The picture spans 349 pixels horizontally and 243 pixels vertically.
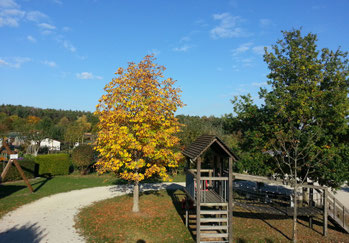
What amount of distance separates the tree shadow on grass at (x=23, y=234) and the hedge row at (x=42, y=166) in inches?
489

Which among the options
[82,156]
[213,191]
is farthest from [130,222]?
[82,156]

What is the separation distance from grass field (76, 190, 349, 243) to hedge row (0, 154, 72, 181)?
1097 centimetres

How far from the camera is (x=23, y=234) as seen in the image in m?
9.66

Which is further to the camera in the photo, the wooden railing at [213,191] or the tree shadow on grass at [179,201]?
the tree shadow on grass at [179,201]

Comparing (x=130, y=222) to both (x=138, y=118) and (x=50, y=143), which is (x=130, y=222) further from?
(x=50, y=143)

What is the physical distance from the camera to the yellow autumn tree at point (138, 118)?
→ 11.0 metres

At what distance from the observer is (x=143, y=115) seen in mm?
10977

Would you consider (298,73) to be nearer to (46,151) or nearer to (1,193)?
(1,193)

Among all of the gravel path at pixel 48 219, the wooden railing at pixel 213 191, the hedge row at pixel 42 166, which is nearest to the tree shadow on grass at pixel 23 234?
the gravel path at pixel 48 219

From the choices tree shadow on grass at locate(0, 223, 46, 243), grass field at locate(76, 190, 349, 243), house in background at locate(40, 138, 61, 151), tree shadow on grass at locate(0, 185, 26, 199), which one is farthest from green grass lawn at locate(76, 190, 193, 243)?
house in background at locate(40, 138, 61, 151)

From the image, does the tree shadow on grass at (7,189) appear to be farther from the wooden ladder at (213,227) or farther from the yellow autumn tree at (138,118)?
the wooden ladder at (213,227)

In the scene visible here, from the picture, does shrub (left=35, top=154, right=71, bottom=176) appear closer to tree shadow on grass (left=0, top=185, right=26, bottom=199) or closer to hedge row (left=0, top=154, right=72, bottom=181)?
hedge row (left=0, top=154, right=72, bottom=181)

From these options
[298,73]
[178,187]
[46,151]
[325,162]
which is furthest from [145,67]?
[46,151]

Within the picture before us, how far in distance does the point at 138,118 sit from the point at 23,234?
652 cm
